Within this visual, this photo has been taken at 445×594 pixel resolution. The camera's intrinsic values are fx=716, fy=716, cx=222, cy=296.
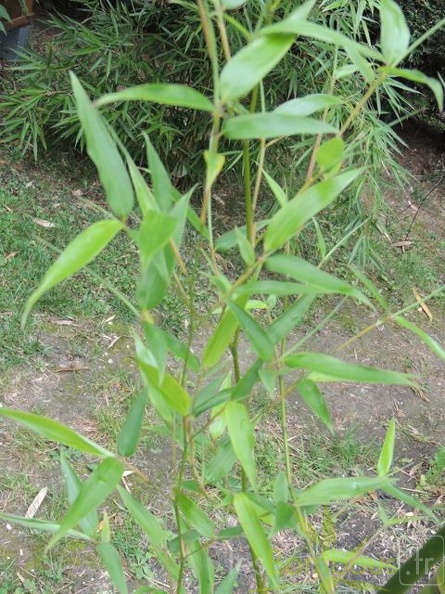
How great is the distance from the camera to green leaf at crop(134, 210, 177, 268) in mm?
546

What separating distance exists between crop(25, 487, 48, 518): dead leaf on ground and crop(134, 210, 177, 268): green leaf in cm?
145

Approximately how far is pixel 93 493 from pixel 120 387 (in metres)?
1.57

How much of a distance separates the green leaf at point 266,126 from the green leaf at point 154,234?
8 centimetres

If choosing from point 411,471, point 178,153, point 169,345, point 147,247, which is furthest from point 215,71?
point 178,153

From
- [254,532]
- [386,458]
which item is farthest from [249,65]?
[386,458]

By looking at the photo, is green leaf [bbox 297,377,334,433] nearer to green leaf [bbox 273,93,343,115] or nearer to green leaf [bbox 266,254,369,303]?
green leaf [bbox 266,254,369,303]

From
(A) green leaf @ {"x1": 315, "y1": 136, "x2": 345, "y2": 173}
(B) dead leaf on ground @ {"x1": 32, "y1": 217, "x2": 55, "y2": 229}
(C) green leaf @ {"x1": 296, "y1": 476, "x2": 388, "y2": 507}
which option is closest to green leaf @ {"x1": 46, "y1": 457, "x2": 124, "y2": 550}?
(C) green leaf @ {"x1": 296, "y1": 476, "x2": 388, "y2": 507}

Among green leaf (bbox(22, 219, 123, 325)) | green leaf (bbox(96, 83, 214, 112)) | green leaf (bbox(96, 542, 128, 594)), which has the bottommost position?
green leaf (bbox(96, 542, 128, 594))

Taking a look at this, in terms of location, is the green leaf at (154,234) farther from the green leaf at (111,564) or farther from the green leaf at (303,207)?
the green leaf at (111,564)

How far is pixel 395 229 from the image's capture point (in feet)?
11.7

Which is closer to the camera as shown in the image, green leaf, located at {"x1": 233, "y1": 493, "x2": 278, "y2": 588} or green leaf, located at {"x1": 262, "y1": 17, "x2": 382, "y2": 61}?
green leaf, located at {"x1": 262, "y1": 17, "x2": 382, "y2": 61}

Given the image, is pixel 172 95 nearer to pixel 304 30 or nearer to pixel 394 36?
pixel 304 30

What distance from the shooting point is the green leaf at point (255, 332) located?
2.20 feet

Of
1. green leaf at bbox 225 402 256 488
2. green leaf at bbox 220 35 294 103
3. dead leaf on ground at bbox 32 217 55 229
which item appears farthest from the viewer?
dead leaf on ground at bbox 32 217 55 229
